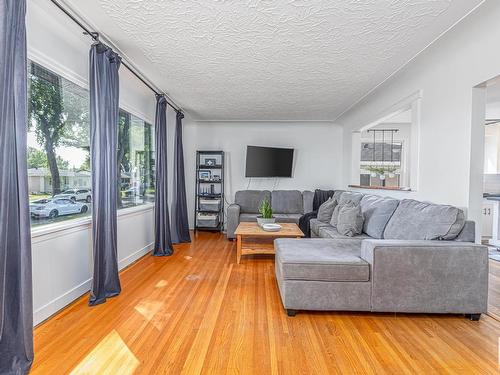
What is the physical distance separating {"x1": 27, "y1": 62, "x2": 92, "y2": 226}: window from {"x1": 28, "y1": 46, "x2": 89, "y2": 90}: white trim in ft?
0.13

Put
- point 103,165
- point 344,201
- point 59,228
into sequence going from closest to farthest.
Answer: point 59,228, point 103,165, point 344,201

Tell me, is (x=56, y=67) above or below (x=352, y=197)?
above

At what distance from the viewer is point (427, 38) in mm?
2359

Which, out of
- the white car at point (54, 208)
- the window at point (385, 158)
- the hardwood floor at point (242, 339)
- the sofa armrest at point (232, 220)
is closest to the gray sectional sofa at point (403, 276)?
the hardwood floor at point (242, 339)

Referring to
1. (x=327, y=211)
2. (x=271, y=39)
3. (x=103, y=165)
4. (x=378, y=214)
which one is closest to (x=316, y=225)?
(x=327, y=211)

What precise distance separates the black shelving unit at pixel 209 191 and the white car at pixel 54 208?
293cm

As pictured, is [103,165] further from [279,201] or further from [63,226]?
[279,201]

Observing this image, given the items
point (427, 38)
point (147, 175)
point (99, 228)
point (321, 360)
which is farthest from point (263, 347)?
point (147, 175)

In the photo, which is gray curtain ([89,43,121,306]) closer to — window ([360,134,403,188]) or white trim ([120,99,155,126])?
white trim ([120,99,155,126])

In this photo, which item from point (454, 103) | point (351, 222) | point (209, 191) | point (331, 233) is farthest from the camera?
point (209, 191)

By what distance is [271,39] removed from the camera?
232 cm

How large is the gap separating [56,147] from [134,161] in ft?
5.18

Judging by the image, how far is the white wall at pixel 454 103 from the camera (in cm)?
215

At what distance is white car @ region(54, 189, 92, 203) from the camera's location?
246cm
